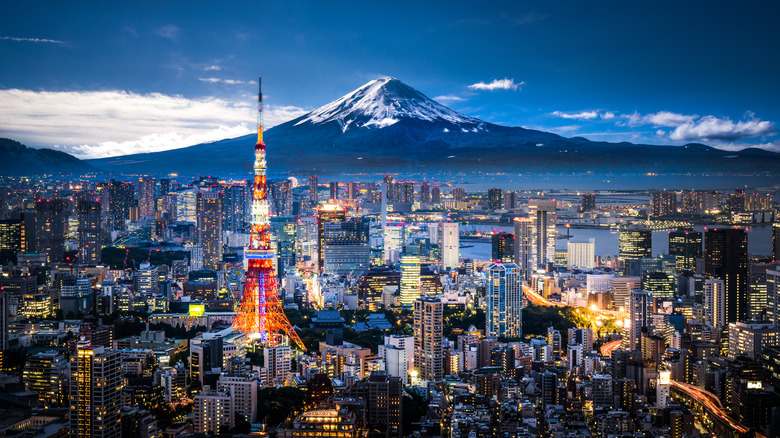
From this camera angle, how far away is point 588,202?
22.9 meters

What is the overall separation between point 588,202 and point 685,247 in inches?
259

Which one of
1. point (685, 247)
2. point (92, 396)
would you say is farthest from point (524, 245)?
point (92, 396)

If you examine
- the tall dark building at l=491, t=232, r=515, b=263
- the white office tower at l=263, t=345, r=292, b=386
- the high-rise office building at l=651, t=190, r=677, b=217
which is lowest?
the white office tower at l=263, t=345, r=292, b=386

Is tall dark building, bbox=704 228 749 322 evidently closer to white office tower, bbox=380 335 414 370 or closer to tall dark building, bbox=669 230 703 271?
tall dark building, bbox=669 230 703 271

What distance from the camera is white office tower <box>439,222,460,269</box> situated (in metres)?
19.9

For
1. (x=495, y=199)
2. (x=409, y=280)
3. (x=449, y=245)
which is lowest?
(x=409, y=280)

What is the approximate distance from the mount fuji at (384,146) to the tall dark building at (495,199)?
1786mm

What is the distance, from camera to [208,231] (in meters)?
20.5

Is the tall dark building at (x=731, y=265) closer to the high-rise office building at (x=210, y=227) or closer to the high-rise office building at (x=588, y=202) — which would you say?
the high-rise office building at (x=588, y=202)

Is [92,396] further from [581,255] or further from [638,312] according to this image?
[581,255]

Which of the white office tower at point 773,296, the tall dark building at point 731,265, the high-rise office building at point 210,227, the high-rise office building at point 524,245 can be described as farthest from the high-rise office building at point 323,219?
the white office tower at point 773,296

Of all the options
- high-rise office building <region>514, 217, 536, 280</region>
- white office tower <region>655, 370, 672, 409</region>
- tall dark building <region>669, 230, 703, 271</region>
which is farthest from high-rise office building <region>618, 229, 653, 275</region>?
white office tower <region>655, 370, 672, 409</region>

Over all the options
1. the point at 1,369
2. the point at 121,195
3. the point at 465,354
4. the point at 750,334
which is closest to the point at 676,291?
the point at 750,334

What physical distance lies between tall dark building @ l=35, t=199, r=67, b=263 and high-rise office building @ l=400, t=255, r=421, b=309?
690cm
